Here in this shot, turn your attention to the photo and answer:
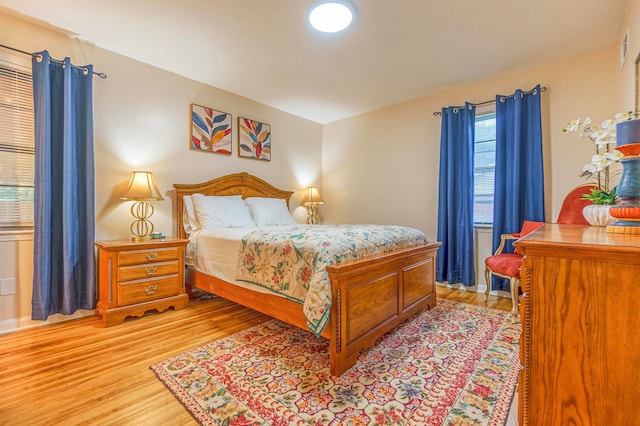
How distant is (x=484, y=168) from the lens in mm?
3580

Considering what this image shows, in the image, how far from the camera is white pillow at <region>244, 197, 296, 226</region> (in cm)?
367

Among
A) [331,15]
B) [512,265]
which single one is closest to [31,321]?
[331,15]

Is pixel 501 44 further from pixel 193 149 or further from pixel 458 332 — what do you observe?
pixel 193 149

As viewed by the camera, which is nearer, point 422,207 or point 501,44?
point 501,44

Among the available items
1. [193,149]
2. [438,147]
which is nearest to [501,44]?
[438,147]

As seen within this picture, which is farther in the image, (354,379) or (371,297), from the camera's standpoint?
(371,297)

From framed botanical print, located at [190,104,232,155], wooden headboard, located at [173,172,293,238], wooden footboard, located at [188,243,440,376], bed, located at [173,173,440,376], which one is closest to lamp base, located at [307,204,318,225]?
wooden headboard, located at [173,172,293,238]

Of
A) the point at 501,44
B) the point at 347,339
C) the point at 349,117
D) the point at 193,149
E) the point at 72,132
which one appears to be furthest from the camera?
the point at 349,117

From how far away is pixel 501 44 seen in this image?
8.92ft

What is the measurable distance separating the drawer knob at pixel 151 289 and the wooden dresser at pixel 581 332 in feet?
9.19

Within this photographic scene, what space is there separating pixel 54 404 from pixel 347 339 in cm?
154

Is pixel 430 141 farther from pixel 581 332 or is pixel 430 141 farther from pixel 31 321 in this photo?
pixel 31 321

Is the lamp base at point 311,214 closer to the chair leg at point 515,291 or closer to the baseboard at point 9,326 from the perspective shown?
the chair leg at point 515,291

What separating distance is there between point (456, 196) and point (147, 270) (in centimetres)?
343
